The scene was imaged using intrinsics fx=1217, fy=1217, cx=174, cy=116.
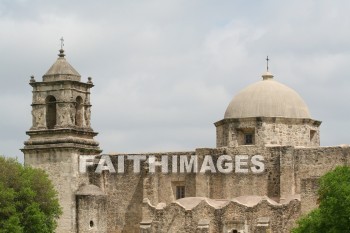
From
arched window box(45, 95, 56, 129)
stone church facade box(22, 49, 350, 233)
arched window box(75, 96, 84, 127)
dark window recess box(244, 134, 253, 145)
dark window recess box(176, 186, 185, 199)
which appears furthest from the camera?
arched window box(75, 96, 84, 127)

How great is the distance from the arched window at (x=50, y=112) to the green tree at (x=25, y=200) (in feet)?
18.5

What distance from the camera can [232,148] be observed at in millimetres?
64438

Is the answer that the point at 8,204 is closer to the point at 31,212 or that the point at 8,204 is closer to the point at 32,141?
the point at 31,212

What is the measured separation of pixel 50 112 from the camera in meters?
A: 67.9

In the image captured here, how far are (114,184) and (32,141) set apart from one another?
16.6ft

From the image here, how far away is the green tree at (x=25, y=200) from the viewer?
57.5 m

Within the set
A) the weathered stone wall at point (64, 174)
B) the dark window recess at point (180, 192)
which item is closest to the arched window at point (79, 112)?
the weathered stone wall at point (64, 174)

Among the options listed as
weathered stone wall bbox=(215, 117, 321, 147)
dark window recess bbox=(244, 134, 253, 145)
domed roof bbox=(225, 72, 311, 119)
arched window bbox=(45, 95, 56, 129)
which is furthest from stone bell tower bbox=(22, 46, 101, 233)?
dark window recess bbox=(244, 134, 253, 145)

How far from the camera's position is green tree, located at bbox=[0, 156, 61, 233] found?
57469mm

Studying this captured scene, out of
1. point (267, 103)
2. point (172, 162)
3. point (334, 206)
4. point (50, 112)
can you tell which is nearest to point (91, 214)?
point (172, 162)

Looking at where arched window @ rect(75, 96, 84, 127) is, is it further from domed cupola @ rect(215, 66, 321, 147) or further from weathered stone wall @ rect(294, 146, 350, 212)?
weathered stone wall @ rect(294, 146, 350, 212)

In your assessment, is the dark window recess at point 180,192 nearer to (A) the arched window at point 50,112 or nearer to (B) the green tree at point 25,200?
(B) the green tree at point 25,200

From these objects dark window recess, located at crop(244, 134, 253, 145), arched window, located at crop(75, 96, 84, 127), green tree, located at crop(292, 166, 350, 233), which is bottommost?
green tree, located at crop(292, 166, 350, 233)

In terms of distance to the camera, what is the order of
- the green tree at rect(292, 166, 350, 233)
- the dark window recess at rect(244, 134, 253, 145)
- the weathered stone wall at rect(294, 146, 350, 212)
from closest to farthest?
1. the green tree at rect(292, 166, 350, 233)
2. the weathered stone wall at rect(294, 146, 350, 212)
3. the dark window recess at rect(244, 134, 253, 145)
